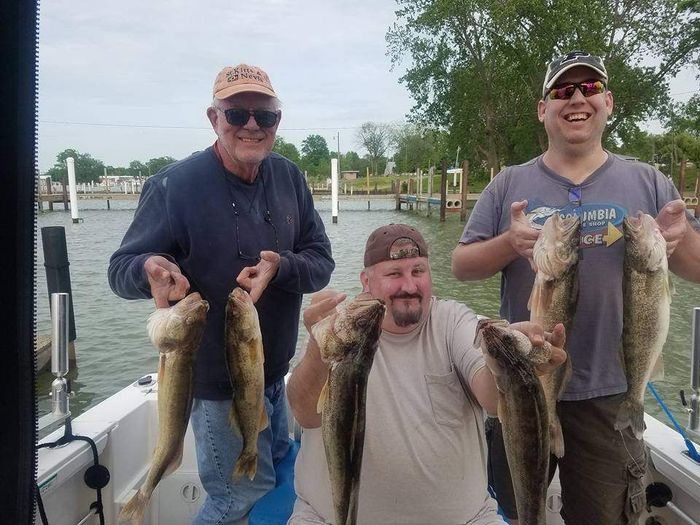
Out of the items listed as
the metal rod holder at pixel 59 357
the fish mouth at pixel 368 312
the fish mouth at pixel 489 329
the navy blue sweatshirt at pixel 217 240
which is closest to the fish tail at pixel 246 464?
the navy blue sweatshirt at pixel 217 240

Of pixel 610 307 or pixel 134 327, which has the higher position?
pixel 610 307

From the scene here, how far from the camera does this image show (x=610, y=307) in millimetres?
3084

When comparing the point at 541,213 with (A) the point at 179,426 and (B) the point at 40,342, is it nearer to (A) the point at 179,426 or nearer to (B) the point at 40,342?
(A) the point at 179,426

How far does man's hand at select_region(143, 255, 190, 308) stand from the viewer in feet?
8.46

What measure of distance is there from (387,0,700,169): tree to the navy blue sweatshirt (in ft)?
121

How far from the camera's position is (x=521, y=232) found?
279cm

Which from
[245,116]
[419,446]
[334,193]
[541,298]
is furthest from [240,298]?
[334,193]

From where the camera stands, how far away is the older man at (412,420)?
2.86 metres

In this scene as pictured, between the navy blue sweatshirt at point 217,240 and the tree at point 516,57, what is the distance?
36.9m

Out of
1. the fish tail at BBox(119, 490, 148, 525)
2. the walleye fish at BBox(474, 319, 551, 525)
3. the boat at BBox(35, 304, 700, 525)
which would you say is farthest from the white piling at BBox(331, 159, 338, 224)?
the walleye fish at BBox(474, 319, 551, 525)

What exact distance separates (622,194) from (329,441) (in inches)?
86.3

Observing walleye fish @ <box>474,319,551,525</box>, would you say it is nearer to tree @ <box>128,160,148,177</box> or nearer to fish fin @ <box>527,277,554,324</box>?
fish fin @ <box>527,277,554,324</box>

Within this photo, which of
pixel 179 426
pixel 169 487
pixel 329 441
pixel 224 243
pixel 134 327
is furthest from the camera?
pixel 134 327

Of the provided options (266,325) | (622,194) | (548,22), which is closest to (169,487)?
(266,325)
